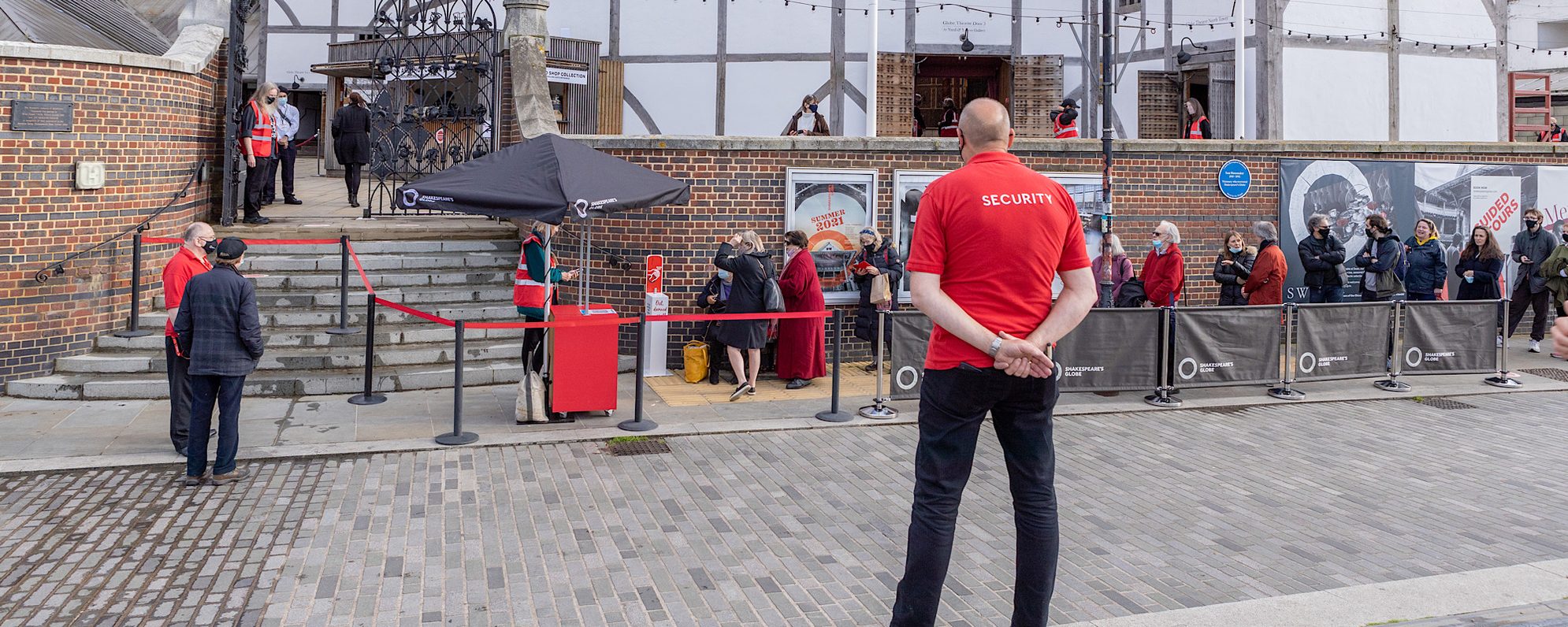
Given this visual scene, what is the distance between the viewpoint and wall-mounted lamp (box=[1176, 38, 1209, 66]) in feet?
62.1

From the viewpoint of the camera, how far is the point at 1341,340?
10891 millimetres

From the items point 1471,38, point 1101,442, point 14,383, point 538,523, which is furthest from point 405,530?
point 1471,38

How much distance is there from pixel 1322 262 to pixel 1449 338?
1437 mm

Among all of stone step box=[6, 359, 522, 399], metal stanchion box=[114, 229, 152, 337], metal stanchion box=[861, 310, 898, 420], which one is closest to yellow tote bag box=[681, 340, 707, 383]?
stone step box=[6, 359, 522, 399]

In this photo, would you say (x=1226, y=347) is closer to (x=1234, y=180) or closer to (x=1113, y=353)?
(x=1113, y=353)

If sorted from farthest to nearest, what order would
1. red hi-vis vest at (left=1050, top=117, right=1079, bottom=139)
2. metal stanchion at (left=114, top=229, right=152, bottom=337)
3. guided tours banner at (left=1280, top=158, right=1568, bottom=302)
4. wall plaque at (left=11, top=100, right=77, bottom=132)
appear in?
red hi-vis vest at (left=1050, top=117, right=1079, bottom=139), guided tours banner at (left=1280, top=158, right=1568, bottom=302), metal stanchion at (left=114, top=229, right=152, bottom=337), wall plaque at (left=11, top=100, right=77, bottom=132)

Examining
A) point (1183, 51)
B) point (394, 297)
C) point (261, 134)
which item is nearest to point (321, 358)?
point (394, 297)

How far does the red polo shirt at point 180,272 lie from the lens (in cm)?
792

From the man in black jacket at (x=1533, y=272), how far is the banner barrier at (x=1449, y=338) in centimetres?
248

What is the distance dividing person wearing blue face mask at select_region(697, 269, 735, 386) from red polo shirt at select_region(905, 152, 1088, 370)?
693cm

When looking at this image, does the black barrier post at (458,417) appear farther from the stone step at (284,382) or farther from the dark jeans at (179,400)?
the stone step at (284,382)

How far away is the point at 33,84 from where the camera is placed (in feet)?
32.5

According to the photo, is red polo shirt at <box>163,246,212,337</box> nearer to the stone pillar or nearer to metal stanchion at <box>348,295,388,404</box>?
metal stanchion at <box>348,295,388,404</box>

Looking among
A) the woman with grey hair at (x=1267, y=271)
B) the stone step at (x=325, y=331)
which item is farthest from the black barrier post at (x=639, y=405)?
the woman with grey hair at (x=1267, y=271)
